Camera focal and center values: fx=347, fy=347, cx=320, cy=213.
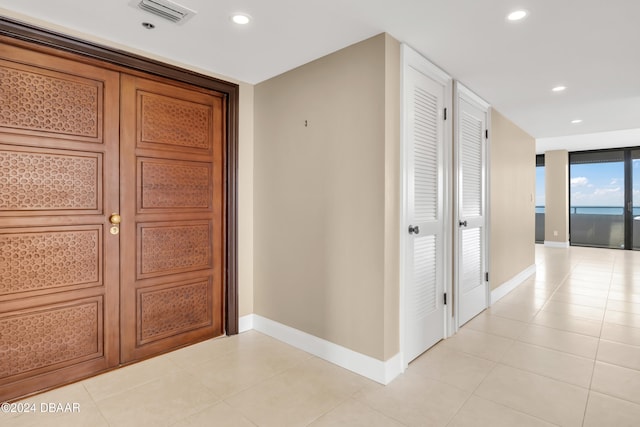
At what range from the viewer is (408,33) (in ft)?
7.39

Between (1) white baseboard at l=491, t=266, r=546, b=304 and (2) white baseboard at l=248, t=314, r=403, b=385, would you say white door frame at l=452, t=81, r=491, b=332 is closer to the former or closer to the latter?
(1) white baseboard at l=491, t=266, r=546, b=304

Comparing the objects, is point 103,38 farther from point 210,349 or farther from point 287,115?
point 210,349

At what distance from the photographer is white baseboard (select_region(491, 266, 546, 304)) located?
160 inches

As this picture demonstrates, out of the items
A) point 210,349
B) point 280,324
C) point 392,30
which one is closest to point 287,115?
point 392,30

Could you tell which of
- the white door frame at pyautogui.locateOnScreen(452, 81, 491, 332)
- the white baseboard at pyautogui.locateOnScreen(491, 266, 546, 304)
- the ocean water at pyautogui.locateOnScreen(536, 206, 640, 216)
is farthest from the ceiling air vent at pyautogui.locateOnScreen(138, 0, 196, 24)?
the ocean water at pyautogui.locateOnScreen(536, 206, 640, 216)

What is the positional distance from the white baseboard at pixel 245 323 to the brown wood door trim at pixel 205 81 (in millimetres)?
52

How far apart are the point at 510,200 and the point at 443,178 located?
2.22 m

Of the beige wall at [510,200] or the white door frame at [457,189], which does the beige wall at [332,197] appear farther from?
the beige wall at [510,200]

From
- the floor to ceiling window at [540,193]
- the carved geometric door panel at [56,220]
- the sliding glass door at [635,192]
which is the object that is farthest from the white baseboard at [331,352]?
the floor to ceiling window at [540,193]

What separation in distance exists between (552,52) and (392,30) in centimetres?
129

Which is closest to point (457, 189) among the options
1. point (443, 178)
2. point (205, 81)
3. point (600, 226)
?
point (443, 178)

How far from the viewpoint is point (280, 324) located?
297 centimetres

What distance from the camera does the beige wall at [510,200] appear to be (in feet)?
13.3

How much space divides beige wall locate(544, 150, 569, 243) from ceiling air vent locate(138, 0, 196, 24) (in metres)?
9.24
